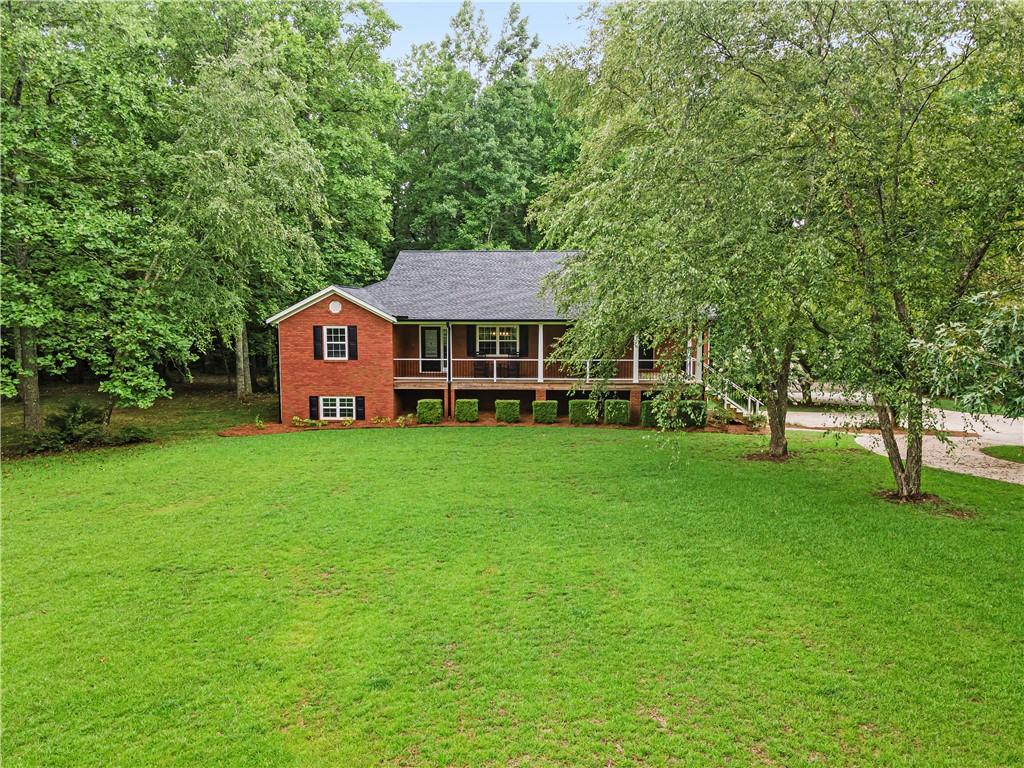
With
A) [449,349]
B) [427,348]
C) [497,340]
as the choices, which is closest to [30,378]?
[427,348]

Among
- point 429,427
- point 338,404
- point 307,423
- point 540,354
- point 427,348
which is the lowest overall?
point 429,427

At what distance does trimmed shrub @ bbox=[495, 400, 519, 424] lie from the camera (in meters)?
19.1

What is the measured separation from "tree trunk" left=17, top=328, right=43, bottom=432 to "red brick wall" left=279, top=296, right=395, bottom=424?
6.43 metres

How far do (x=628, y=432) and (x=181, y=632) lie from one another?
540 inches

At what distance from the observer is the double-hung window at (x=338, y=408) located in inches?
774

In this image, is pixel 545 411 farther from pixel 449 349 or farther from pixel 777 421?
pixel 777 421

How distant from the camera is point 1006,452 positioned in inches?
611

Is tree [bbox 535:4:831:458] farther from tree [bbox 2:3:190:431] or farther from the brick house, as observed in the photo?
tree [bbox 2:3:190:431]

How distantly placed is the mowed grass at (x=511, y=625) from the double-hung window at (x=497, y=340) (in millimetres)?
10413

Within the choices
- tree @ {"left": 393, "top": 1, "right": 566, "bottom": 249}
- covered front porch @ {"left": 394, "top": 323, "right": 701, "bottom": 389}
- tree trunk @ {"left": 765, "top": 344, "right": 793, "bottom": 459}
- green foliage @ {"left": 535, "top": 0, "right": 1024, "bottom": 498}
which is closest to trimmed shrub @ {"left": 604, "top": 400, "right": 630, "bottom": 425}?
covered front porch @ {"left": 394, "top": 323, "right": 701, "bottom": 389}

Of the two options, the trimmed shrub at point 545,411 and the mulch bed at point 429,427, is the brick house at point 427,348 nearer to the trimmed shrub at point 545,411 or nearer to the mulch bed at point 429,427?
the mulch bed at point 429,427

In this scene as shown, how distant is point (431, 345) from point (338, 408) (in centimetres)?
412

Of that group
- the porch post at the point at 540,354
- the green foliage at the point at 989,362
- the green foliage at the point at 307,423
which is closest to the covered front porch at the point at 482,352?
the porch post at the point at 540,354

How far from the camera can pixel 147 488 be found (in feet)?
38.4
